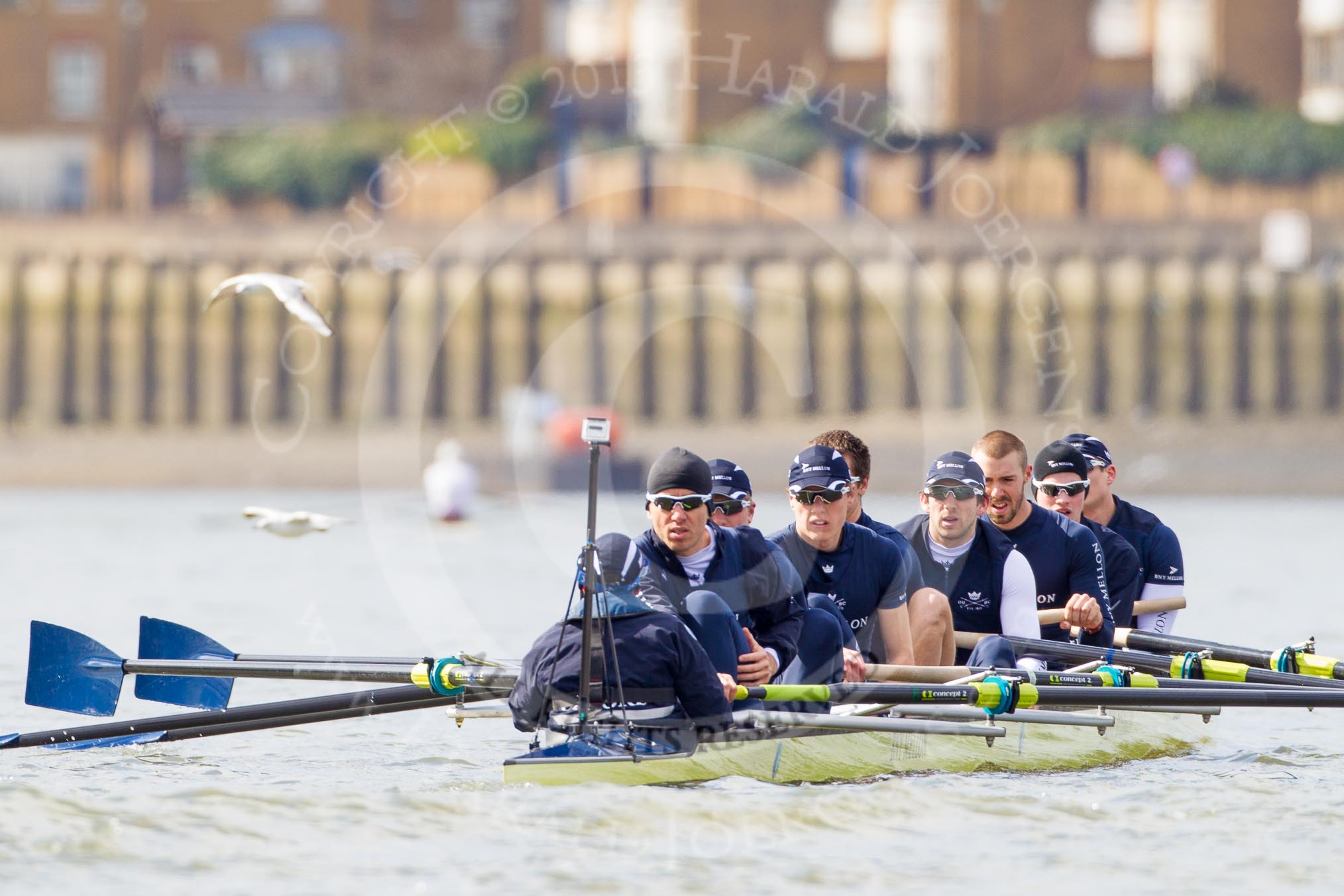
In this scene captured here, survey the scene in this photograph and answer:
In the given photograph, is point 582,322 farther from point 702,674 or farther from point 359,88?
point 702,674

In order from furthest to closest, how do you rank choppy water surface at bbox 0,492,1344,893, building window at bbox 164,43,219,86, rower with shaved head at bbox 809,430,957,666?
1. building window at bbox 164,43,219,86
2. rower with shaved head at bbox 809,430,957,666
3. choppy water surface at bbox 0,492,1344,893

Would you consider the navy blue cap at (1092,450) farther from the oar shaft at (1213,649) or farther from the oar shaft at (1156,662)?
the oar shaft at (1156,662)

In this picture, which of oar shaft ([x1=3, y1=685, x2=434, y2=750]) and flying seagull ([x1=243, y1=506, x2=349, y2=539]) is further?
flying seagull ([x1=243, y1=506, x2=349, y2=539])

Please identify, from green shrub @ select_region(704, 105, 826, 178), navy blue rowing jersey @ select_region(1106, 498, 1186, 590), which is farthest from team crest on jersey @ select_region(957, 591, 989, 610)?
green shrub @ select_region(704, 105, 826, 178)

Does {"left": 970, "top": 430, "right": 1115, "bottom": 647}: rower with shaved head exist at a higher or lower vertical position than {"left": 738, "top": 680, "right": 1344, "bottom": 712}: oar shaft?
higher

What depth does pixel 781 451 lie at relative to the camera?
34312 mm

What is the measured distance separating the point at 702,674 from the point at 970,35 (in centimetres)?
3836

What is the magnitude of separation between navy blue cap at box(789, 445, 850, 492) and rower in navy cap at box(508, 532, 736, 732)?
132cm

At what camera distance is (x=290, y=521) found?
13.8 meters

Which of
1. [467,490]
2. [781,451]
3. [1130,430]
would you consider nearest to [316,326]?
[467,490]

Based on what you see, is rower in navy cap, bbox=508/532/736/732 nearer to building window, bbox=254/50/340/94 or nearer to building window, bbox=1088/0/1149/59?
building window, bbox=254/50/340/94

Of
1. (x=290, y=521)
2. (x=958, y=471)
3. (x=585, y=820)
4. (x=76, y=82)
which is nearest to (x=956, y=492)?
(x=958, y=471)

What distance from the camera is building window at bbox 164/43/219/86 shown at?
2004 inches

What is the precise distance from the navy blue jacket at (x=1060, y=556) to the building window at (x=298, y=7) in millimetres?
42124
